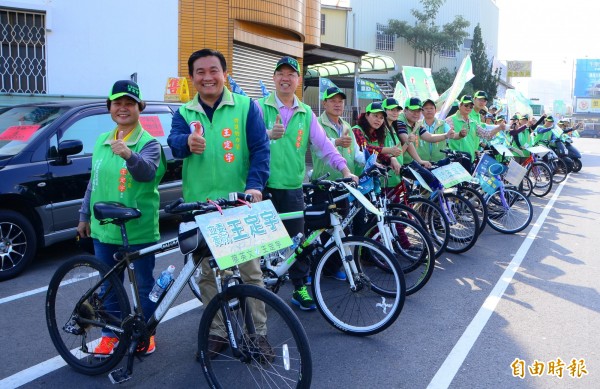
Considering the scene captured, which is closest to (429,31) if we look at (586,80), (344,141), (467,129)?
(467,129)

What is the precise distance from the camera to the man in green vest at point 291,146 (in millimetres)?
4305

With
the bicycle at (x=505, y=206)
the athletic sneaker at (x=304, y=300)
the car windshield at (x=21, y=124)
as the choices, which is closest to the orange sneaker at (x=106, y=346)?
the athletic sneaker at (x=304, y=300)

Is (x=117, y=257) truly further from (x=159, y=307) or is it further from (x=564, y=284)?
(x=564, y=284)

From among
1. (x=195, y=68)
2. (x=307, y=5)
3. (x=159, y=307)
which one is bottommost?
(x=159, y=307)

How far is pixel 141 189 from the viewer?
137 inches

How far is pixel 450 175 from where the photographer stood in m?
6.33

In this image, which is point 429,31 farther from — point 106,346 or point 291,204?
point 106,346

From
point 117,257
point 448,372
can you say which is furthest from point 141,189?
point 448,372

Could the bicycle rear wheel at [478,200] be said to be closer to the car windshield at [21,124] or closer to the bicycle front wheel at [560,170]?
the car windshield at [21,124]

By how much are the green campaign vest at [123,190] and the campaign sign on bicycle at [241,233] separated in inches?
33.0

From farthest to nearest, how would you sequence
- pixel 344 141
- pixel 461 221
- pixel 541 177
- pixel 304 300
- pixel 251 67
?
pixel 251 67
pixel 541 177
pixel 461 221
pixel 344 141
pixel 304 300

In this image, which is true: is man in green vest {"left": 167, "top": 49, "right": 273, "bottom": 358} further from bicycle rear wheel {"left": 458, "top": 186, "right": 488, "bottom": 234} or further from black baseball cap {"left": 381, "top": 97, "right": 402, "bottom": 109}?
bicycle rear wheel {"left": 458, "top": 186, "right": 488, "bottom": 234}

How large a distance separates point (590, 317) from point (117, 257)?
3.81 meters

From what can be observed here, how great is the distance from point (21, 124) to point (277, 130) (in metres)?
3.21
